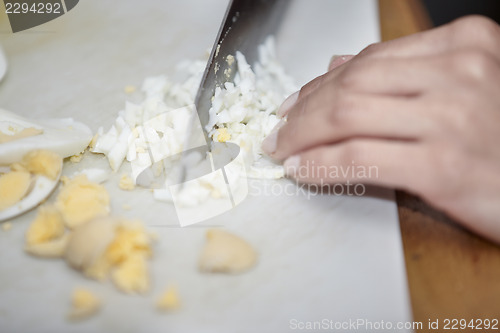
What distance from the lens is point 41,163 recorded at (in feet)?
3.51

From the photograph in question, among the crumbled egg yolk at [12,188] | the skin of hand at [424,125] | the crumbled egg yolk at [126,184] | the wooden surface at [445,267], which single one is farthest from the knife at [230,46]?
the wooden surface at [445,267]

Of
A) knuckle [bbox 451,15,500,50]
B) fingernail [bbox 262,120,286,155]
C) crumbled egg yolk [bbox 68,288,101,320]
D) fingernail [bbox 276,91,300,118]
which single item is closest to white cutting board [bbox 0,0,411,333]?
crumbled egg yolk [bbox 68,288,101,320]

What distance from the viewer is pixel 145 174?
3.81 feet

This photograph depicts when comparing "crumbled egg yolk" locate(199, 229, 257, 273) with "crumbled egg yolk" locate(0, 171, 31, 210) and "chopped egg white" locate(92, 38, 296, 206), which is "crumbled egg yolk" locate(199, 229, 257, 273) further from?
"crumbled egg yolk" locate(0, 171, 31, 210)

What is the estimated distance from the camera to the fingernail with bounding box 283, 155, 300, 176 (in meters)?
1.09

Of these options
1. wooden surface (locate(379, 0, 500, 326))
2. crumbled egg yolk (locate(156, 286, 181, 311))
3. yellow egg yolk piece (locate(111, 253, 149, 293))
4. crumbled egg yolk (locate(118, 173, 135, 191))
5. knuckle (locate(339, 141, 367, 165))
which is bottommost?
wooden surface (locate(379, 0, 500, 326))

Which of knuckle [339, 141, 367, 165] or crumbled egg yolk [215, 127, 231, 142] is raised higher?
knuckle [339, 141, 367, 165]

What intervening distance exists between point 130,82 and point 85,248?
2.09ft

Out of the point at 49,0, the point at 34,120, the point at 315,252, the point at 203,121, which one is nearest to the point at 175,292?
the point at 315,252

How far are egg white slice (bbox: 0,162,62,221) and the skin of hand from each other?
0.56 metres

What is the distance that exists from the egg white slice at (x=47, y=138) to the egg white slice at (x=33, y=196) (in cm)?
5

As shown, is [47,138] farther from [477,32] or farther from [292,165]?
[477,32]

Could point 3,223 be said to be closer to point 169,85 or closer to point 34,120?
point 34,120

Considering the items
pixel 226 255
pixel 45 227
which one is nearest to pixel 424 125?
pixel 226 255
